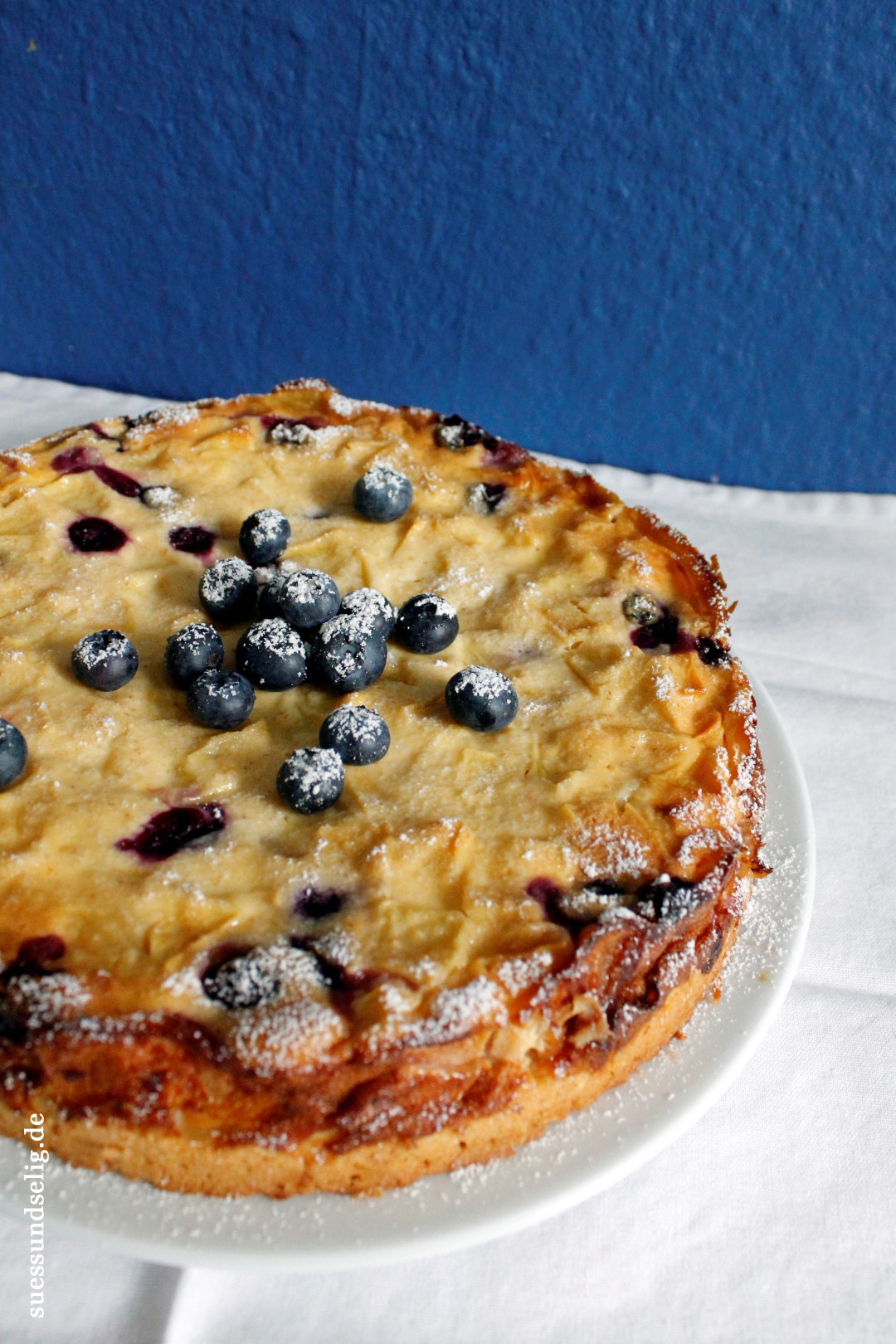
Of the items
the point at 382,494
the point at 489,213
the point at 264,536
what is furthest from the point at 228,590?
the point at 489,213

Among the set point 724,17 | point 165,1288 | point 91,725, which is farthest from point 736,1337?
point 724,17

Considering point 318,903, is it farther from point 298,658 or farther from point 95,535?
point 95,535

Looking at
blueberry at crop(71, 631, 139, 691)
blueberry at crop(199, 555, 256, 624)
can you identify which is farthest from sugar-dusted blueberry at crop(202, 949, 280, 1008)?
blueberry at crop(199, 555, 256, 624)

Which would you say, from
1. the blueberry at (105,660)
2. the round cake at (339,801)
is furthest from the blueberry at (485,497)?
the blueberry at (105,660)

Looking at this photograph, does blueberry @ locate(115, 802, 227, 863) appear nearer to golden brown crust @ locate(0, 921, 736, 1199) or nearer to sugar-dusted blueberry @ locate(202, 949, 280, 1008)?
sugar-dusted blueberry @ locate(202, 949, 280, 1008)

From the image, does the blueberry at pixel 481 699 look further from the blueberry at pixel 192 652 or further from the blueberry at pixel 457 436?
the blueberry at pixel 457 436
